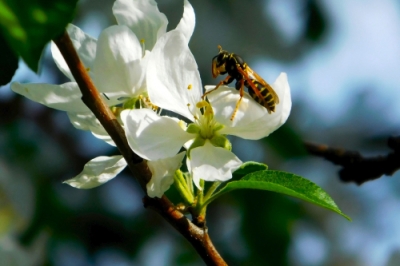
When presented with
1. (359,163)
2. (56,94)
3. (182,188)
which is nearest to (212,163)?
(182,188)

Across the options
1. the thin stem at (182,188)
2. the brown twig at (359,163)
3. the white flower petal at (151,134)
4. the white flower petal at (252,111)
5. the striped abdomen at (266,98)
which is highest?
the striped abdomen at (266,98)

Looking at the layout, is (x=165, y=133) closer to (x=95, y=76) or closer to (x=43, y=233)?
(x=95, y=76)

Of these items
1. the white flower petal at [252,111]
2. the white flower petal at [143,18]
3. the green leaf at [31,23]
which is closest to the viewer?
the green leaf at [31,23]

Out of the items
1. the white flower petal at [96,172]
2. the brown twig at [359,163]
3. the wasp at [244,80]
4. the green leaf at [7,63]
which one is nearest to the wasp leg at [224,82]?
the wasp at [244,80]

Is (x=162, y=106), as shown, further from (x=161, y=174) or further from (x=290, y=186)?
(x=290, y=186)

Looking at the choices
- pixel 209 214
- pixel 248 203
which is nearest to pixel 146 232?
pixel 209 214

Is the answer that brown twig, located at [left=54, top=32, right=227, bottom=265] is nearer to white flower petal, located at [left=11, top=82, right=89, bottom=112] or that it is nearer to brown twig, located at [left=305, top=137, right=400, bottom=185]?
white flower petal, located at [left=11, top=82, right=89, bottom=112]

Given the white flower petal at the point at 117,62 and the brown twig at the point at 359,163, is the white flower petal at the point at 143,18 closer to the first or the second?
the white flower petal at the point at 117,62

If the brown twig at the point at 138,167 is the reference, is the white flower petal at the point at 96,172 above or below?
below
